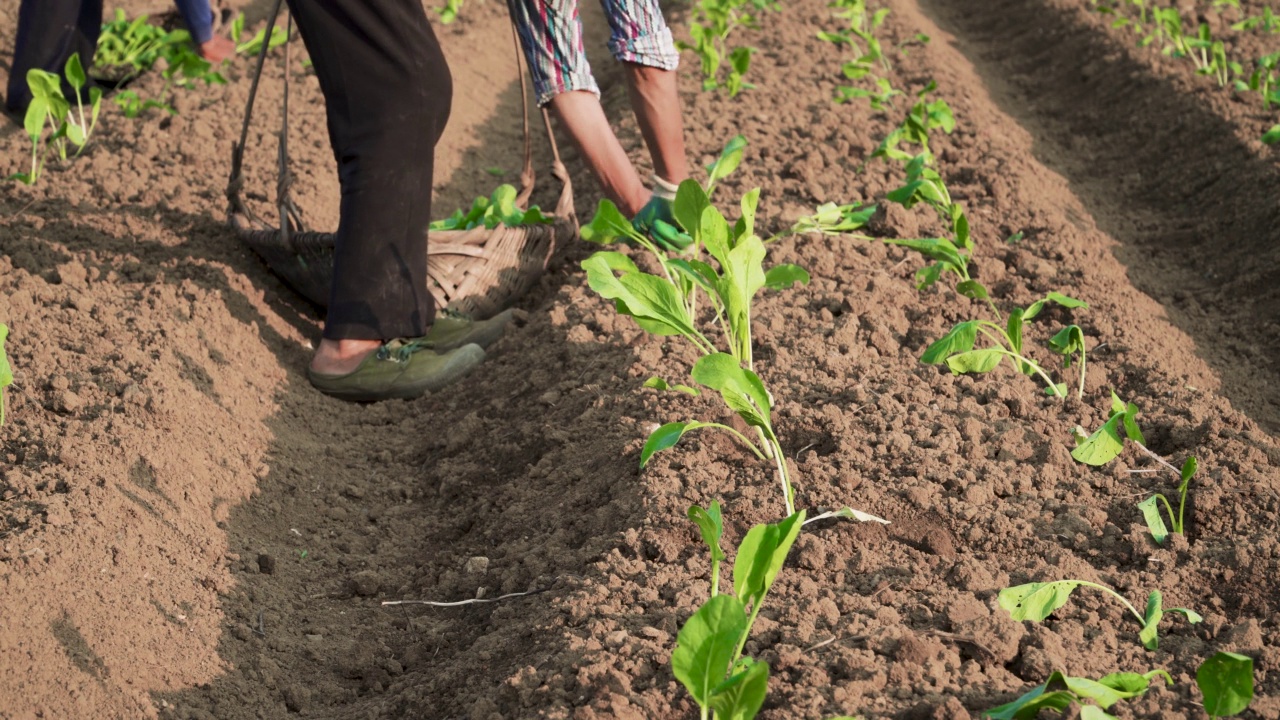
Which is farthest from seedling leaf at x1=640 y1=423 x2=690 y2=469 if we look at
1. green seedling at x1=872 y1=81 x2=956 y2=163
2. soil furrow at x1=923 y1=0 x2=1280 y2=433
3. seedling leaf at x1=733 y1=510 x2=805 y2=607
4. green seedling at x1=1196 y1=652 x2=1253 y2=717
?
green seedling at x1=872 y1=81 x2=956 y2=163

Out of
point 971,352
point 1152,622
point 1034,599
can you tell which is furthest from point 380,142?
point 1152,622

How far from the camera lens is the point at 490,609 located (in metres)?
→ 2.09

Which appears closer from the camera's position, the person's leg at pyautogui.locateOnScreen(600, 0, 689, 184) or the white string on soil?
the white string on soil

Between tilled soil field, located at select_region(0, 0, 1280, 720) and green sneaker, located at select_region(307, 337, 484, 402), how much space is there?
0.17ft

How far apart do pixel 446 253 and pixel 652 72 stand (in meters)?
0.73

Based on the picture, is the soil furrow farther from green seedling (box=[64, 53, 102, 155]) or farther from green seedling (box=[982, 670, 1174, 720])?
green seedling (box=[64, 53, 102, 155])

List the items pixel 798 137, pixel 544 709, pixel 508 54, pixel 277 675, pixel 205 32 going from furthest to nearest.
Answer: pixel 508 54
pixel 205 32
pixel 798 137
pixel 277 675
pixel 544 709

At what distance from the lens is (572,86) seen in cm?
302

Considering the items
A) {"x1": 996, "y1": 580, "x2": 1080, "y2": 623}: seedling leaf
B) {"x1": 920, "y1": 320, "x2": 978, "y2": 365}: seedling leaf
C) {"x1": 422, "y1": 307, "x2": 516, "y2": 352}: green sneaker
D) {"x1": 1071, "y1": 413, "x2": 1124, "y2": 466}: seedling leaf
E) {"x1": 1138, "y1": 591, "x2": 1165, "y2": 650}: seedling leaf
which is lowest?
{"x1": 422, "y1": 307, "x2": 516, "y2": 352}: green sneaker

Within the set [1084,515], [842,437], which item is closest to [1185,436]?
[1084,515]

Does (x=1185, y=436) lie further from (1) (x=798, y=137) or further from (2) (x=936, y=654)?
→ (1) (x=798, y=137)

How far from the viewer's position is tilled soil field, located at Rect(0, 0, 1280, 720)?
1.76 m

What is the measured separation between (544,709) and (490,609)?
48 cm

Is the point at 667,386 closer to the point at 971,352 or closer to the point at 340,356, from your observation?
the point at 971,352
